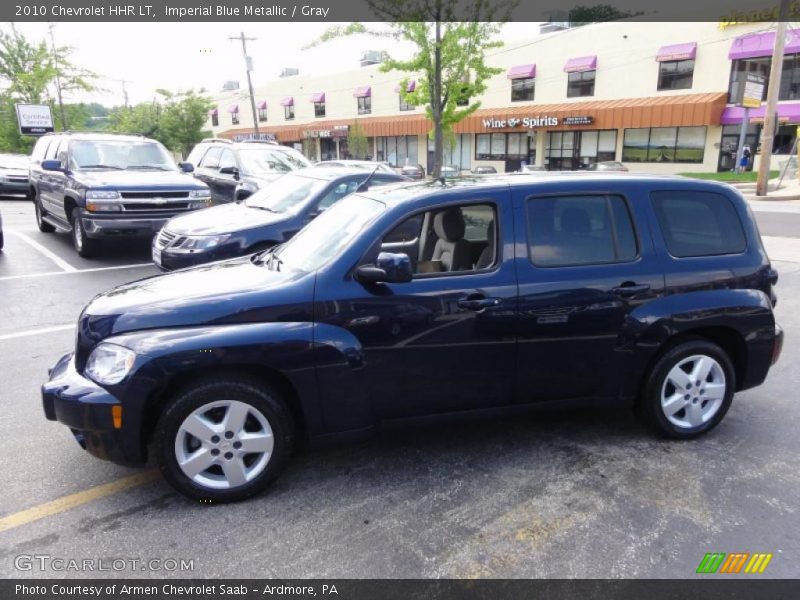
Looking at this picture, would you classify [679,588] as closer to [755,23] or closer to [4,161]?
[4,161]

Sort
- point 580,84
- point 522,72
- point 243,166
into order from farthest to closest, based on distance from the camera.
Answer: point 522,72 → point 580,84 → point 243,166

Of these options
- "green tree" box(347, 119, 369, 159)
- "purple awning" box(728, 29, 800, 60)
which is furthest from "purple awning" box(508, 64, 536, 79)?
"green tree" box(347, 119, 369, 159)

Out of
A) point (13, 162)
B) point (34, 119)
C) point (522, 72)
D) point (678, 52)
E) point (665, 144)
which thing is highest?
point (678, 52)

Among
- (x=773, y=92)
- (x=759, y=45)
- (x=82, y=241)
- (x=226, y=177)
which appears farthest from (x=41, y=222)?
(x=759, y=45)

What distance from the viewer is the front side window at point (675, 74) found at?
3033 cm

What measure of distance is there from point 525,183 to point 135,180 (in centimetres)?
764

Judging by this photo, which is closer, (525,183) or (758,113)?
(525,183)

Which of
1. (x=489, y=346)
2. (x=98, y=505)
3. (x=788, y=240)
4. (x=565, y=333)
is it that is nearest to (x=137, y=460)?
(x=98, y=505)

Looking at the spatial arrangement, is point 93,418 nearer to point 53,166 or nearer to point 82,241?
point 82,241

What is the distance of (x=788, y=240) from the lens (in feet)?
39.9

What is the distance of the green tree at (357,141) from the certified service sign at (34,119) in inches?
810

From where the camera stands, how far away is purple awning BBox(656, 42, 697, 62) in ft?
97.3

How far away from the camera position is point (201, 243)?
Answer: 22.4ft

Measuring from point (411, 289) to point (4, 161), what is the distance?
77.7 ft
